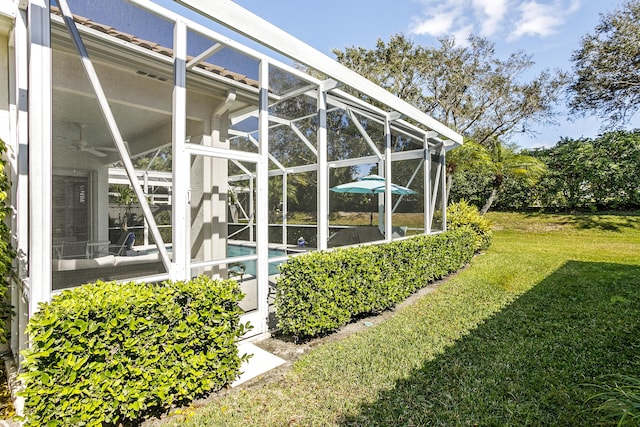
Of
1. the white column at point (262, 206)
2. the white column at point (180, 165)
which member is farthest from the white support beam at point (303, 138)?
the white column at point (180, 165)

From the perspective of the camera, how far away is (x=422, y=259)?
7180mm

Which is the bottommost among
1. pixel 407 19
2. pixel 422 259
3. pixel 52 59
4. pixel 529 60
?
pixel 422 259

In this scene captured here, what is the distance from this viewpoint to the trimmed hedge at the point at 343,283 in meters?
4.50

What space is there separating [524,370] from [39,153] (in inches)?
213

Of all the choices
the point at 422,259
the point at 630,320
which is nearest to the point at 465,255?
the point at 422,259

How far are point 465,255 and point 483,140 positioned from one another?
13.5m

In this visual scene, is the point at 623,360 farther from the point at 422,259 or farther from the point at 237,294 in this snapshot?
the point at 237,294

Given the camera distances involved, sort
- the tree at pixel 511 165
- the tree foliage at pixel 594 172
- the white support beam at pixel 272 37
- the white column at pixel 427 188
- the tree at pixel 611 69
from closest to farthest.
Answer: the white support beam at pixel 272 37, the white column at pixel 427 188, the tree at pixel 511 165, the tree foliage at pixel 594 172, the tree at pixel 611 69

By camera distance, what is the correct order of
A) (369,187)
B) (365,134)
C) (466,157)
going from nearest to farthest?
1. (365,134)
2. (369,187)
3. (466,157)

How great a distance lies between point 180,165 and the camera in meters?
3.85

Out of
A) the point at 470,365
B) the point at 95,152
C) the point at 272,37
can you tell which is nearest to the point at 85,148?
the point at 95,152

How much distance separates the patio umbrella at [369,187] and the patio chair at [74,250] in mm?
5364

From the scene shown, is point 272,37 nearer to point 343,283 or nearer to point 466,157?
point 343,283

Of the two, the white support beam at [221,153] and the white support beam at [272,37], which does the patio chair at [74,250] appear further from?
the white support beam at [272,37]
